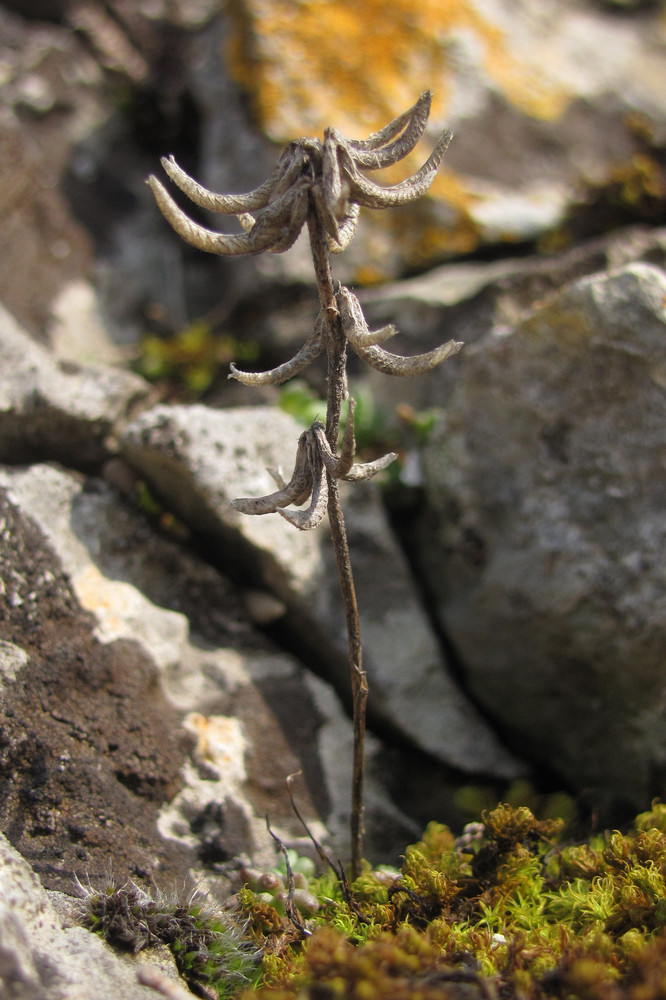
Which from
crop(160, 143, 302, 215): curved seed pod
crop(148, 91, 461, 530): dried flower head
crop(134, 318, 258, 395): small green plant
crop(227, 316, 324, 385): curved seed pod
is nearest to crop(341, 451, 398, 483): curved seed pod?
crop(148, 91, 461, 530): dried flower head

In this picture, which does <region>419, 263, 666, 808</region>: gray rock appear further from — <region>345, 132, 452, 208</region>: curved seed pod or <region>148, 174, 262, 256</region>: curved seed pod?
<region>148, 174, 262, 256</region>: curved seed pod

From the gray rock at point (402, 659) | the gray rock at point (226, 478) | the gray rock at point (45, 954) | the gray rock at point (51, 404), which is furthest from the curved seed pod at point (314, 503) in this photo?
the gray rock at point (51, 404)

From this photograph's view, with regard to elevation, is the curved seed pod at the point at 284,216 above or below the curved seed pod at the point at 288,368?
above

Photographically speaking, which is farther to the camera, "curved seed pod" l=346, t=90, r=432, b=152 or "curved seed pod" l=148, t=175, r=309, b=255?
"curved seed pod" l=346, t=90, r=432, b=152

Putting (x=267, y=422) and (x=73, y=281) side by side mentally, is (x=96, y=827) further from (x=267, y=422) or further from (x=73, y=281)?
(x=73, y=281)

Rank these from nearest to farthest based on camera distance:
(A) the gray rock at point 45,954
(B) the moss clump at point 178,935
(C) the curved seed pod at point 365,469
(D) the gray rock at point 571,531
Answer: (A) the gray rock at point 45,954, (C) the curved seed pod at point 365,469, (B) the moss clump at point 178,935, (D) the gray rock at point 571,531

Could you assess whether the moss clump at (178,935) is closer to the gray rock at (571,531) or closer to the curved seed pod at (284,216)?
the gray rock at (571,531)
